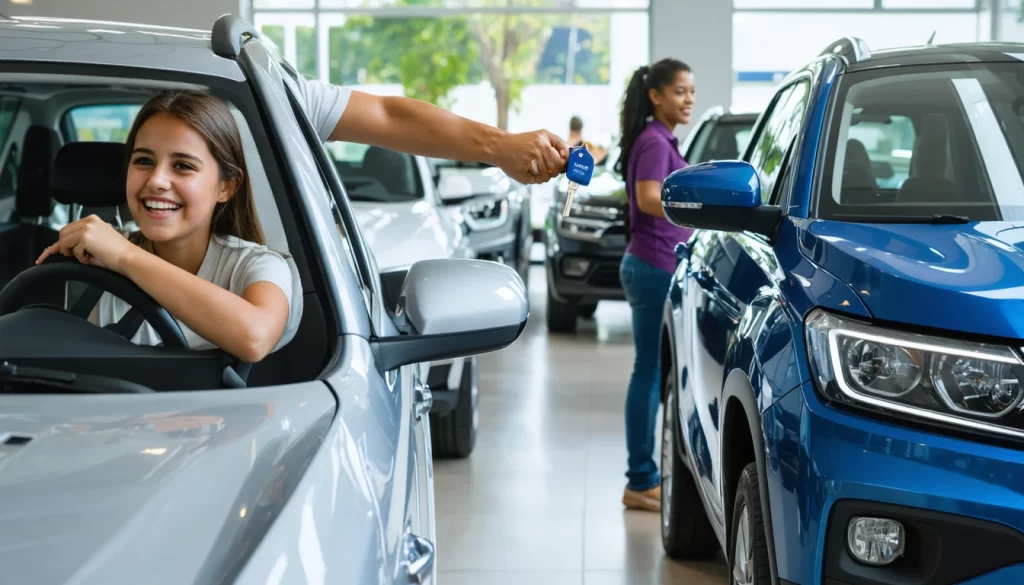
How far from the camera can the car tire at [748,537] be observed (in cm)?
243

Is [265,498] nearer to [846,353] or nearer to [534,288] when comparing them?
[846,353]

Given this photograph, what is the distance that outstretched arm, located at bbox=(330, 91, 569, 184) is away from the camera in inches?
92.1

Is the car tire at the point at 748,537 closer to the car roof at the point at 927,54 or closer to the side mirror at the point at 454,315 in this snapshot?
the side mirror at the point at 454,315

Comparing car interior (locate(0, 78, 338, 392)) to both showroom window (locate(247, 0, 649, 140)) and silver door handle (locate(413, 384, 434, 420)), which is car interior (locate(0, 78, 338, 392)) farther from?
showroom window (locate(247, 0, 649, 140))

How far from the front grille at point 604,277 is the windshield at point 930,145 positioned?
18.4 ft

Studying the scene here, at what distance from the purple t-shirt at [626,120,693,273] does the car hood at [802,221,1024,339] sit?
206 cm

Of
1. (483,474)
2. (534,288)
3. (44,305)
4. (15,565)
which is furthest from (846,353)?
(534,288)

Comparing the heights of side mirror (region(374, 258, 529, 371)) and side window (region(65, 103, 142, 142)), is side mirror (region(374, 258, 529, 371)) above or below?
below

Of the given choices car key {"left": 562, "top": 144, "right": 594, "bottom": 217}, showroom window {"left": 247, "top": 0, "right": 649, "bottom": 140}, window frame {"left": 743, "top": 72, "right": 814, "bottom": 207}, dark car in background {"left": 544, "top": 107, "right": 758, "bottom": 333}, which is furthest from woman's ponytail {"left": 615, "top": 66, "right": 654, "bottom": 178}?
showroom window {"left": 247, "top": 0, "right": 649, "bottom": 140}

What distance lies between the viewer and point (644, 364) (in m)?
4.70

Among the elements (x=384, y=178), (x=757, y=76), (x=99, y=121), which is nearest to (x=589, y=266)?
(x=384, y=178)

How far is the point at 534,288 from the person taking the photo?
40.9 feet

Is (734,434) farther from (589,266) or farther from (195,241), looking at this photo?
(589,266)

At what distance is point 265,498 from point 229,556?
0.37 ft
